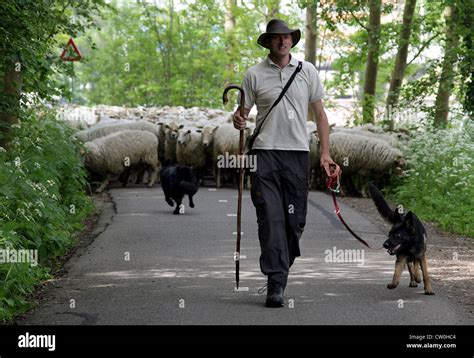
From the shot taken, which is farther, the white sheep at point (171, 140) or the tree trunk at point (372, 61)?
the tree trunk at point (372, 61)

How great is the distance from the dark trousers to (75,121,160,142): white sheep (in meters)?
16.5

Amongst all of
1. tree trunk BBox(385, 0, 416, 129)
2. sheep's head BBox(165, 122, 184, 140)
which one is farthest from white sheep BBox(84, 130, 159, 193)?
tree trunk BBox(385, 0, 416, 129)

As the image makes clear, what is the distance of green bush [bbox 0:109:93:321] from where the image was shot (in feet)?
27.7

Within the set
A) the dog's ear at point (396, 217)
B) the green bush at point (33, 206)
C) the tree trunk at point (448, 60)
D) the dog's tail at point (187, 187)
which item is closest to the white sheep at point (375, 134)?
the tree trunk at point (448, 60)

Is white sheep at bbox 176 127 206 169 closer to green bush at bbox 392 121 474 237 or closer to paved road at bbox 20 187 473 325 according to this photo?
green bush at bbox 392 121 474 237

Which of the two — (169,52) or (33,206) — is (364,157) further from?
(169,52)

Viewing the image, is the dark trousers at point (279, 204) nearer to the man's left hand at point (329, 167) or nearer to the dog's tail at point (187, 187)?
the man's left hand at point (329, 167)

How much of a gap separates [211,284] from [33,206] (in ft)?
6.73

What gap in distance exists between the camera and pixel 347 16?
93.5 feet

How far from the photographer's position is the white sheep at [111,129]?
25297mm

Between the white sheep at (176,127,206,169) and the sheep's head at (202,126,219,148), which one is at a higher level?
the sheep's head at (202,126,219,148)

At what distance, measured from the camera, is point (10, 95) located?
11852mm

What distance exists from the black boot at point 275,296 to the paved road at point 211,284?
9 centimetres
